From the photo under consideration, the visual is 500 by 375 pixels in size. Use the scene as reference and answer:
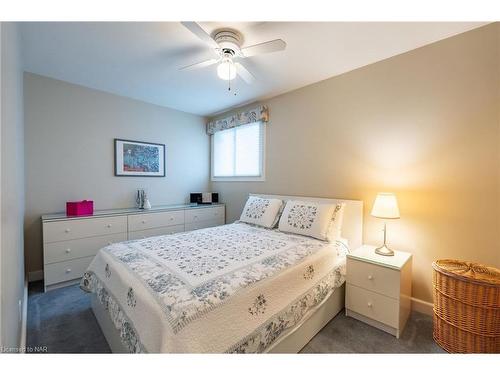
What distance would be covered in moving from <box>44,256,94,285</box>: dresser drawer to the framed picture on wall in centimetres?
126

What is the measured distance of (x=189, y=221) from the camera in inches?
136

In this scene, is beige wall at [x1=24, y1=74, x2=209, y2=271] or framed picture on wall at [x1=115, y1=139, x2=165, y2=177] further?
framed picture on wall at [x1=115, y1=139, x2=165, y2=177]

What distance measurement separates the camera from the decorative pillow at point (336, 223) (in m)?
2.20

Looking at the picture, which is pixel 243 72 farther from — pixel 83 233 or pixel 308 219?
pixel 83 233

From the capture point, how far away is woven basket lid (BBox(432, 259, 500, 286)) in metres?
1.38

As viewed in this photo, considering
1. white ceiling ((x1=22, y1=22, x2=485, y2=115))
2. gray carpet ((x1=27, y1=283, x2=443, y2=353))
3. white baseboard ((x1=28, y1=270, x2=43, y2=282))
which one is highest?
white ceiling ((x1=22, y1=22, x2=485, y2=115))

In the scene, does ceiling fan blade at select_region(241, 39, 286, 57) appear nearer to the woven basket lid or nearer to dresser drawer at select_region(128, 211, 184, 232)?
the woven basket lid

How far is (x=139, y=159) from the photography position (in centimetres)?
334

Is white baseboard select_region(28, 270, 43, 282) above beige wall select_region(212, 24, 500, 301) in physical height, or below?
below

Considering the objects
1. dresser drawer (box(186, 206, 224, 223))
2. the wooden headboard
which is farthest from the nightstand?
dresser drawer (box(186, 206, 224, 223))

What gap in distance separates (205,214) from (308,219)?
1929 millimetres
